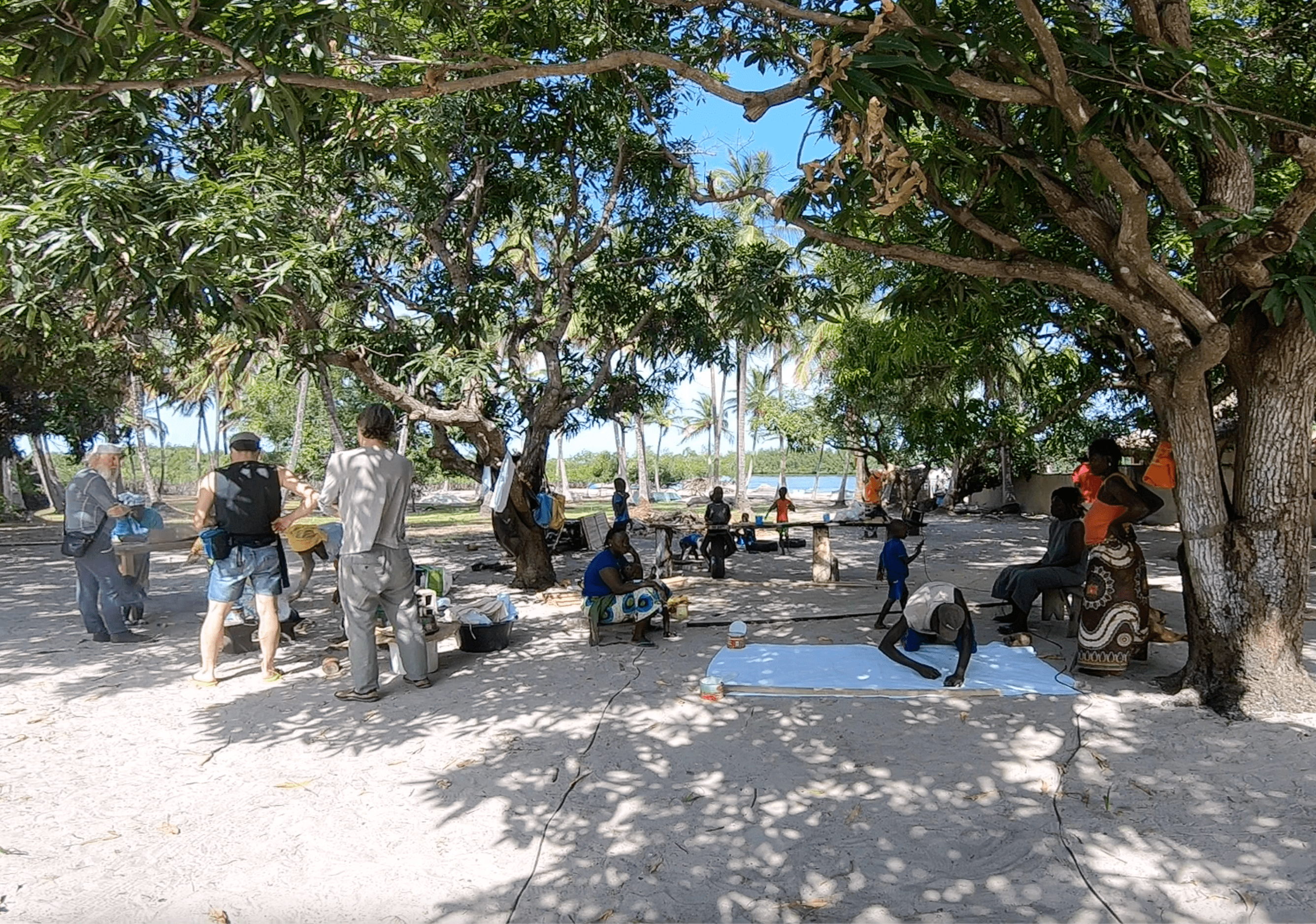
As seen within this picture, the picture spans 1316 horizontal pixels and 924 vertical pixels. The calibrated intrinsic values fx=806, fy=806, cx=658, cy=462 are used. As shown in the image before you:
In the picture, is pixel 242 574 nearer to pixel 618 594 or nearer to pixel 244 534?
pixel 244 534

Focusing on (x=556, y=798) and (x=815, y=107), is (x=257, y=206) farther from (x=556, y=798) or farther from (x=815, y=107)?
(x=556, y=798)

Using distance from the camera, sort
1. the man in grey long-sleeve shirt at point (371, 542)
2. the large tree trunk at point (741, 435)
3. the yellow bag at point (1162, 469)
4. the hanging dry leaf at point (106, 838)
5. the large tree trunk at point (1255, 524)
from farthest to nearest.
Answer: the large tree trunk at point (741, 435) < the yellow bag at point (1162, 469) < the man in grey long-sleeve shirt at point (371, 542) < the large tree trunk at point (1255, 524) < the hanging dry leaf at point (106, 838)

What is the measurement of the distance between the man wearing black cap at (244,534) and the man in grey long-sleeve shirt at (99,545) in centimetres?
165

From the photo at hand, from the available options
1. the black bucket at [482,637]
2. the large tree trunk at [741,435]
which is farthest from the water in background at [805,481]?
the black bucket at [482,637]

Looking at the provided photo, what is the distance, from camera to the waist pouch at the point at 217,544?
18.0 ft

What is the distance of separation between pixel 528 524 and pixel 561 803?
19.7 ft

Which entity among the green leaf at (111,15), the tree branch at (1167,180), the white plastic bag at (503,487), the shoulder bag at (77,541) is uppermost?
the green leaf at (111,15)

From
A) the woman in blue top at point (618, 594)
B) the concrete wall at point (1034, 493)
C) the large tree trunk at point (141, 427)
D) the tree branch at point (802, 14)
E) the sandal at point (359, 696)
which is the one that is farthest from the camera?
the large tree trunk at point (141, 427)

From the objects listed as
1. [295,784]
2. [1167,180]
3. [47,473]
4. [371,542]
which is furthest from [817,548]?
[47,473]

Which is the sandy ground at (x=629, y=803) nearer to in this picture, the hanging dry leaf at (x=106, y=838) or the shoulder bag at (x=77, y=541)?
the hanging dry leaf at (x=106, y=838)

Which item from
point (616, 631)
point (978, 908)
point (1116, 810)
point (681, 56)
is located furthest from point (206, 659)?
point (681, 56)

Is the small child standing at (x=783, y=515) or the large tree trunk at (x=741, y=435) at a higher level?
the large tree trunk at (x=741, y=435)

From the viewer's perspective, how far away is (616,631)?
23.6 feet

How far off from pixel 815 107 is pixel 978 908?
420 centimetres
